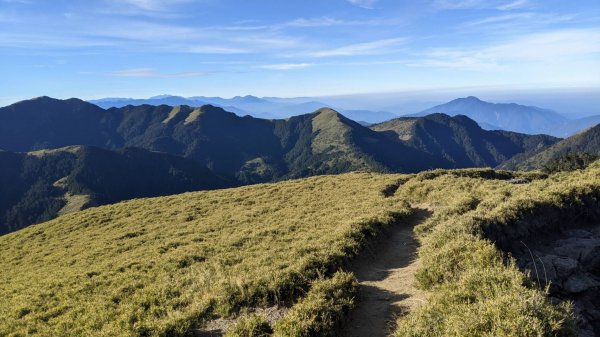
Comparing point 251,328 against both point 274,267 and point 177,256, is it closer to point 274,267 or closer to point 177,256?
point 274,267

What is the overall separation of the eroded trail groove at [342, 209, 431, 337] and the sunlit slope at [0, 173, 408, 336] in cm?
122

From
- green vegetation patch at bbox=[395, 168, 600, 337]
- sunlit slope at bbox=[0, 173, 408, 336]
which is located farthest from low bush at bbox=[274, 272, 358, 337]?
green vegetation patch at bbox=[395, 168, 600, 337]

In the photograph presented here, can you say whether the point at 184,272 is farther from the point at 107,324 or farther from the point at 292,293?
the point at 292,293

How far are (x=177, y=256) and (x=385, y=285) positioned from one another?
13713 mm

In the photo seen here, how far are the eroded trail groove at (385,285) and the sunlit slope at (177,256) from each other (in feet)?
4.00

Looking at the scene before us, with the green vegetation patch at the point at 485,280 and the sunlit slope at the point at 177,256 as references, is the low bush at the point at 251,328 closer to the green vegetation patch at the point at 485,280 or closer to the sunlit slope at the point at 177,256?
the sunlit slope at the point at 177,256

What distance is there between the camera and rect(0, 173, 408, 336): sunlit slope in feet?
45.8

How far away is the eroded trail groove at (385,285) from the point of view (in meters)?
11.5

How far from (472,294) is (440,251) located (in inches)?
147

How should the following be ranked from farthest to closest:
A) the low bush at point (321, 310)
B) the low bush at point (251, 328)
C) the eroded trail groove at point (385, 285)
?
the eroded trail groove at point (385, 285)
the low bush at point (251, 328)
the low bush at point (321, 310)

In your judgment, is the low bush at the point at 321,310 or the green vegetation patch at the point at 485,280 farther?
the low bush at the point at 321,310

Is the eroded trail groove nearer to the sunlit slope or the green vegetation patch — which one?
the green vegetation patch

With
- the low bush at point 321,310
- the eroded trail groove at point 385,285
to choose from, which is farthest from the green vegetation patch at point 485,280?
the low bush at point 321,310

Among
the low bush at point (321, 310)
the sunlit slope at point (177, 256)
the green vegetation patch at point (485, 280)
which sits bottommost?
the sunlit slope at point (177, 256)
